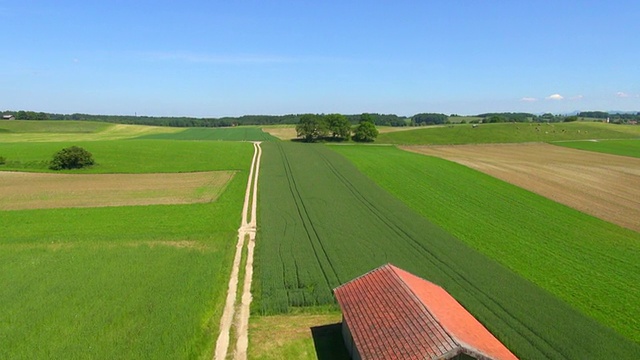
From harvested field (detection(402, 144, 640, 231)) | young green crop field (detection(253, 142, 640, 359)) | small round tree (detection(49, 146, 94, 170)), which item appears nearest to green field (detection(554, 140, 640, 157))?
harvested field (detection(402, 144, 640, 231))

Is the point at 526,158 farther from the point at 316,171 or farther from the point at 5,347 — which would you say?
the point at 5,347

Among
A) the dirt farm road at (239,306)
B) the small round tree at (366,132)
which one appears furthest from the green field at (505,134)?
the dirt farm road at (239,306)

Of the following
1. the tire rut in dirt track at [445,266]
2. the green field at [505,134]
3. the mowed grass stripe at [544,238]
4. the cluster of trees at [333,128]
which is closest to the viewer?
the tire rut in dirt track at [445,266]

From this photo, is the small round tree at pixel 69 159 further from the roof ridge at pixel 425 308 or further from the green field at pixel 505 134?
the green field at pixel 505 134

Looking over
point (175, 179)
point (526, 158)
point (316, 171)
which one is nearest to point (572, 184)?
point (526, 158)

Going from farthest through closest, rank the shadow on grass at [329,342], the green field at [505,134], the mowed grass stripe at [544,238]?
the green field at [505,134]
the mowed grass stripe at [544,238]
the shadow on grass at [329,342]

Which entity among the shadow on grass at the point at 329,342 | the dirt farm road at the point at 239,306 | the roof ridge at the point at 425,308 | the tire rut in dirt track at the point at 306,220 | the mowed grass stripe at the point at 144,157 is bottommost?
the shadow on grass at the point at 329,342

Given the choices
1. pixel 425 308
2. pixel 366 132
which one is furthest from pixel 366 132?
pixel 425 308
